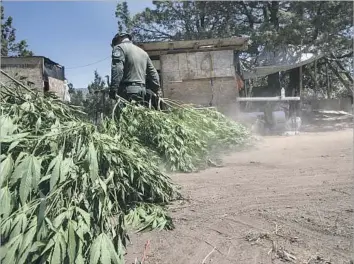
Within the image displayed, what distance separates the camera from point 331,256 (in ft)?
7.65

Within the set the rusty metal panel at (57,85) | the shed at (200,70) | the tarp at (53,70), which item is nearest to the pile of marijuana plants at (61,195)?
the shed at (200,70)

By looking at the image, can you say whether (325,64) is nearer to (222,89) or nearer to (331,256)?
(222,89)

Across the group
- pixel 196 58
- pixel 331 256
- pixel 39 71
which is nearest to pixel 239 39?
pixel 196 58

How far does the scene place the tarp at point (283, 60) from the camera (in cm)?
1464

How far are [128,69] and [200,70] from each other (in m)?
5.00

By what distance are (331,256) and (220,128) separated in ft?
13.2

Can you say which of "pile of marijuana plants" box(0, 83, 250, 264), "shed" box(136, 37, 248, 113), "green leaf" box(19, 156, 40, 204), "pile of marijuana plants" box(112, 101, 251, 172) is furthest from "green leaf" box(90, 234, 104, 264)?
"shed" box(136, 37, 248, 113)

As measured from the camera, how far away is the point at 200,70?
10.5 m

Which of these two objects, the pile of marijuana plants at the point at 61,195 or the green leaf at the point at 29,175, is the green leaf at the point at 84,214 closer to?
the pile of marijuana plants at the point at 61,195

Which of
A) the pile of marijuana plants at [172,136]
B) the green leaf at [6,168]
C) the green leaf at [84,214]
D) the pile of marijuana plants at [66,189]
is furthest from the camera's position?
the pile of marijuana plants at [172,136]

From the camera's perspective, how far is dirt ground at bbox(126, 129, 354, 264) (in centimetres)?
242

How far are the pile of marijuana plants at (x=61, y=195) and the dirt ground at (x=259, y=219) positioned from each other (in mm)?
297

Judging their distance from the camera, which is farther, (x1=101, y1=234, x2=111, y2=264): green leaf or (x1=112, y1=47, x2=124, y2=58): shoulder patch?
(x1=112, y1=47, x2=124, y2=58): shoulder patch

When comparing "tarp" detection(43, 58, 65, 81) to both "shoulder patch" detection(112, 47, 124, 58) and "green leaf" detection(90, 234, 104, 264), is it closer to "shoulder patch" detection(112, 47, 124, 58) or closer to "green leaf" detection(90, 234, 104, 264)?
"shoulder patch" detection(112, 47, 124, 58)
